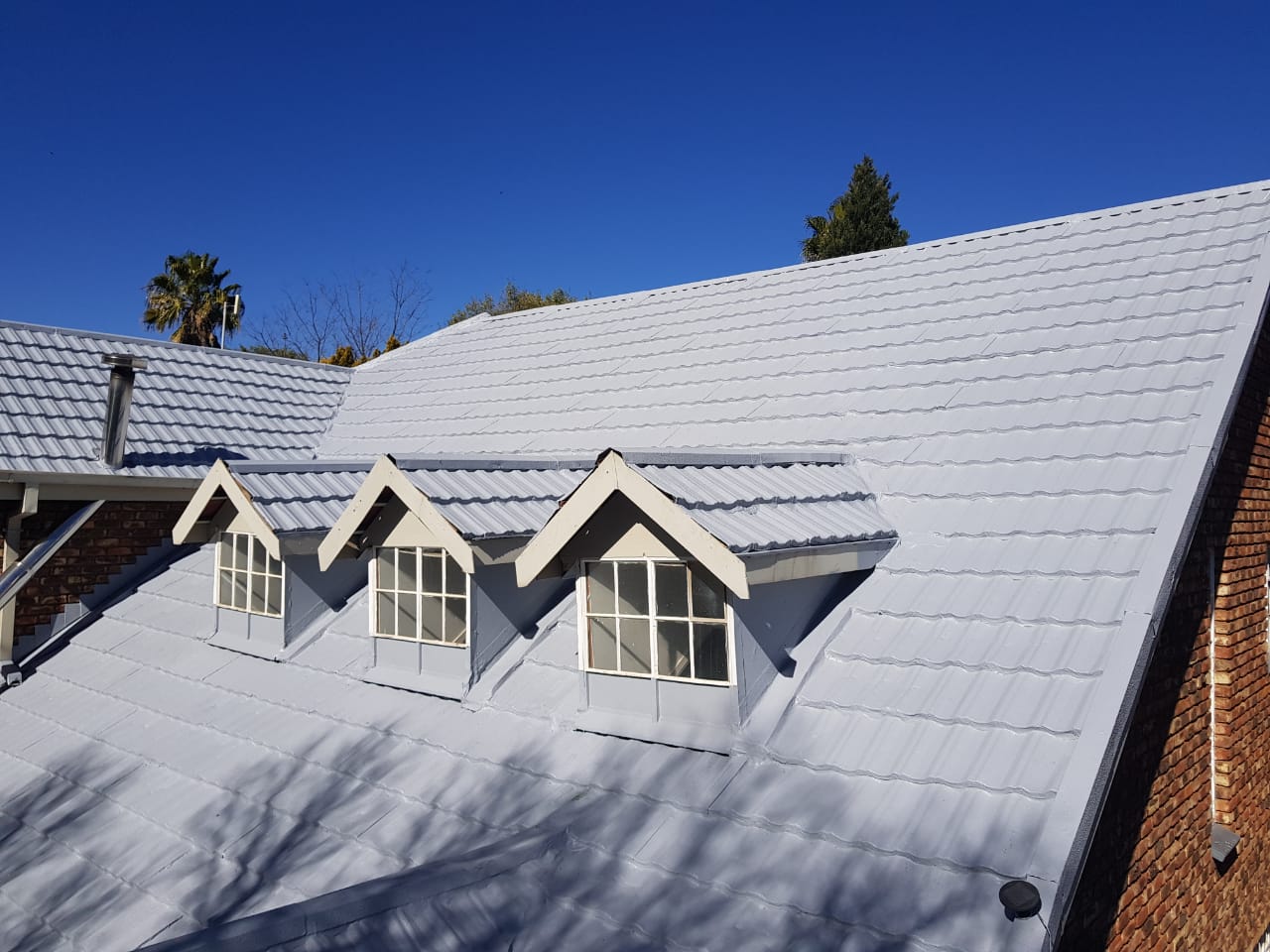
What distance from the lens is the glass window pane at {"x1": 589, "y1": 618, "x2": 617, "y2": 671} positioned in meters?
5.42

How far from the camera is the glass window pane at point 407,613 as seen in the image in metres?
6.73

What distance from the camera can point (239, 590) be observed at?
27.7 feet

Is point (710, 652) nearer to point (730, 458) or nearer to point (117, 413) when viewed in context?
point (730, 458)

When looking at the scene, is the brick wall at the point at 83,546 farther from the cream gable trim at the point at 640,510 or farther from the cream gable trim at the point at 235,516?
the cream gable trim at the point at 640,510

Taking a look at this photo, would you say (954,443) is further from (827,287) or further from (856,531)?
(827,287)

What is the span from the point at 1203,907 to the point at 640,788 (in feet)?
12.1

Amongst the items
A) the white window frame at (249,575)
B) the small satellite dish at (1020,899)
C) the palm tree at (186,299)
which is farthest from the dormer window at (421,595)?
the palm tree at (186,299)

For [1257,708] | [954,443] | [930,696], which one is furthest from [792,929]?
[1257,708]

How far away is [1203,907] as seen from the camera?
559cm

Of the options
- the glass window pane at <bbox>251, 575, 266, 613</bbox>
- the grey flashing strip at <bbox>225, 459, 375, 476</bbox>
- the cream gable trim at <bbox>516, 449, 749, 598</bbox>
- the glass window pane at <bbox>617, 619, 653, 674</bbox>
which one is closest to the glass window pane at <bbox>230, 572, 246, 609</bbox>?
the glass window pane at <bbox>251, 575, 266, 613</bbox>

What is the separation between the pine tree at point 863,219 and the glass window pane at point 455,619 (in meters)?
34.0

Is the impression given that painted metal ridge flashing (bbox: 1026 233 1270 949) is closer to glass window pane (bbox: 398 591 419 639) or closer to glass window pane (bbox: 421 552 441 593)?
glass window pane (bbox: 421 552 441 593)

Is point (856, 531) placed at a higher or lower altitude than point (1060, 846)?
higher

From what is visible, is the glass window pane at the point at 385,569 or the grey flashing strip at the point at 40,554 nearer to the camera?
the glass window pane at the point at 385,569
